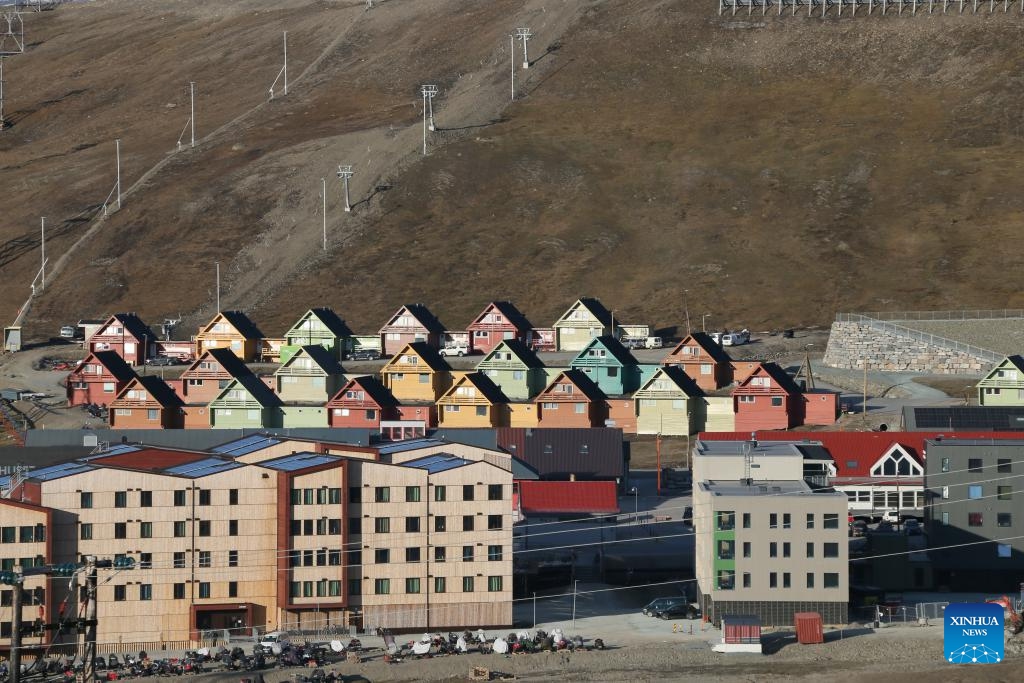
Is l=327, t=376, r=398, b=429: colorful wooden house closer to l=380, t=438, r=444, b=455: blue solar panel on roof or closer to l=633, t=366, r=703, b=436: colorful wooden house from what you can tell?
l=633, t=366, r=703, b=436: colorful wooden house

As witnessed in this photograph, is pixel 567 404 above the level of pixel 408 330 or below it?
below

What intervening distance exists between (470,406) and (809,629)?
56269 mm

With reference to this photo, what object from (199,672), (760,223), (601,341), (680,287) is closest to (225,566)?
(199,672)

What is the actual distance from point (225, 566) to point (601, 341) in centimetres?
6420

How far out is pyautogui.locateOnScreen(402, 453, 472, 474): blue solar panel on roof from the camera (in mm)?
84125

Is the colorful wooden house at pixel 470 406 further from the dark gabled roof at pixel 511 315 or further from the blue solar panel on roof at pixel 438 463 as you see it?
the blue solar panel on roof at pixel 438 463

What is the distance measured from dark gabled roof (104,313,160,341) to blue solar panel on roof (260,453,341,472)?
81.6m

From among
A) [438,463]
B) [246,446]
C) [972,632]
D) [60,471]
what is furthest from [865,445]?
[60,471]

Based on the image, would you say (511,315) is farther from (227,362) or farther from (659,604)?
(659,604)

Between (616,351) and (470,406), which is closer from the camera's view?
(470,406)

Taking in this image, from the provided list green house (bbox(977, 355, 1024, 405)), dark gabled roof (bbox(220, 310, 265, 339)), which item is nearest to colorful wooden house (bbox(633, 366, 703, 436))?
green house (bbox(977, 355, 1024, 405))

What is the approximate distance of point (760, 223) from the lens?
188 metres

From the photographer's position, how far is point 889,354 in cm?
14938

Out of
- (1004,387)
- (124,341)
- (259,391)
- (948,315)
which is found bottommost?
(1004,387)
